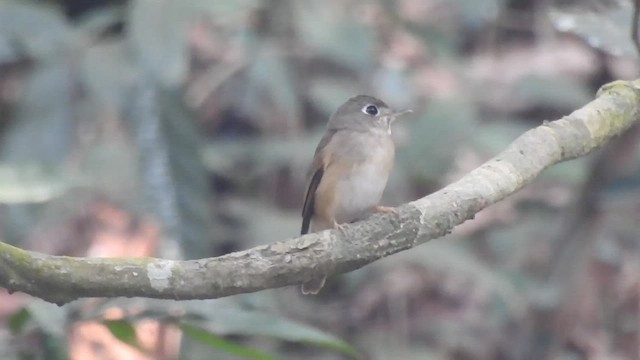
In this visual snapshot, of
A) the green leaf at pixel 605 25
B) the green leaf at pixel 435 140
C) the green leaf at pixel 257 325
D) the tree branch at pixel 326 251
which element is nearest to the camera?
the tree branch at pixel 326 251

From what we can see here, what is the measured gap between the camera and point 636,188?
4.42 metres

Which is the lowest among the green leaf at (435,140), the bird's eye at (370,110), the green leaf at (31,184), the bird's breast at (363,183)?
the green leaf at (31,184)

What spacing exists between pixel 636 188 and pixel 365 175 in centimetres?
136

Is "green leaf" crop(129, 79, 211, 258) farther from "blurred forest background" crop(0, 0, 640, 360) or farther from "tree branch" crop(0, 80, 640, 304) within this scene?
"tree branch" crop(0, 80, 640, 304)

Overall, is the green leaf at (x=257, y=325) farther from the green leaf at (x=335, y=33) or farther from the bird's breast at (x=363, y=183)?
the green leaf at (x=335, y=33)

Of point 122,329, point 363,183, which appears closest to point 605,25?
point 363,183

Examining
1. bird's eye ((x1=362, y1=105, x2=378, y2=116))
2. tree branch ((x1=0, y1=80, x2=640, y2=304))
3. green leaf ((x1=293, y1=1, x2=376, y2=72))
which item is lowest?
tree branch ((x1=0, y1=80, x2=640, y2=304))

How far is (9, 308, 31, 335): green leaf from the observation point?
257 cm

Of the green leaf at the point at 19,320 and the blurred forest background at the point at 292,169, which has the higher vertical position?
the blurred forest background at the point at 292,169

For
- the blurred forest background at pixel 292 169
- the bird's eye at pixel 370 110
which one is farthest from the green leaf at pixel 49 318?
the bird's eye at pixel 370 110

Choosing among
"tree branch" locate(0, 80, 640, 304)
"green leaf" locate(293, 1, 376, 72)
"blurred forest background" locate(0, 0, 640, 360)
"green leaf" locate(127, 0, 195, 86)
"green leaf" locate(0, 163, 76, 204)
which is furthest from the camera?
"green leaf" locate(293, 1, 376, 72)

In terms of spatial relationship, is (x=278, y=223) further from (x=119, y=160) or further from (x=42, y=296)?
(x=42, y=296)

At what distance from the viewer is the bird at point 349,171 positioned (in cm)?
357

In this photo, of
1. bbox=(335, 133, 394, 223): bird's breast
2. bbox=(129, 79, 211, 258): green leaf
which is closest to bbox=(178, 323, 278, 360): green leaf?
bbox=(335, 133, 394, 223): bird's breast
